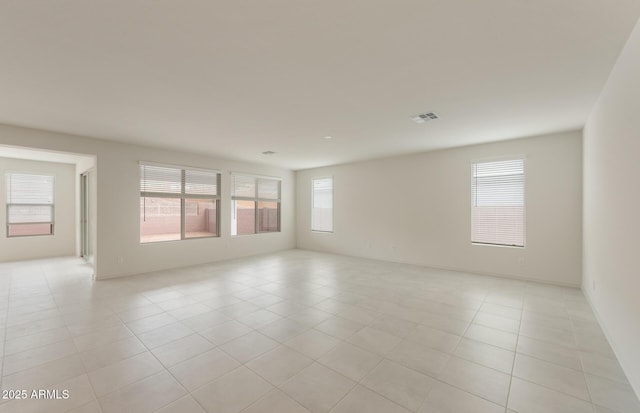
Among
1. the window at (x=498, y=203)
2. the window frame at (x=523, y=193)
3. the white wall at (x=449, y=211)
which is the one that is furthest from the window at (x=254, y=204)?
the window at (x=498, y=203)

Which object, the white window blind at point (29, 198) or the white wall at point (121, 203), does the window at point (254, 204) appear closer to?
the white wall at point (121, 203)

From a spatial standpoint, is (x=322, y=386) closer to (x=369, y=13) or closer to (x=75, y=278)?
(x=369, y=13)

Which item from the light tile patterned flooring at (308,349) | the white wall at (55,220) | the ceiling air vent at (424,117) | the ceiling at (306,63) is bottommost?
the light tile patterned flooring at (308,349)

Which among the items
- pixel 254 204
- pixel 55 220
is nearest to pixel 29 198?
pixel 55 220

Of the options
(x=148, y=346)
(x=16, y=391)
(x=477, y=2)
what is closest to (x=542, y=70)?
(x=477, y=2)

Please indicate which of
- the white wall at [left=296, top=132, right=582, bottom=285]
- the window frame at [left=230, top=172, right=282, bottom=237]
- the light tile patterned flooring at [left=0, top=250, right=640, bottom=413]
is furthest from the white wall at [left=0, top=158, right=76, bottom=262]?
the white wall at [left=296, top=132, right=582, bottom=285]

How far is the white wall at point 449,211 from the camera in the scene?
179 inches

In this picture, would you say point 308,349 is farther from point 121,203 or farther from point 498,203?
point 121,203

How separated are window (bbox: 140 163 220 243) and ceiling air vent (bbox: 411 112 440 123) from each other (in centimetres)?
490

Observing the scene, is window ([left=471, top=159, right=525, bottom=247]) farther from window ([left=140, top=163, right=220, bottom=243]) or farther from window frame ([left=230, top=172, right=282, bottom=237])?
window ([left=140, top=163, right=220, bottom=243])

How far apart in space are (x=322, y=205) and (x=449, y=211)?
365cm

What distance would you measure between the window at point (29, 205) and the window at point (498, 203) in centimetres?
1028

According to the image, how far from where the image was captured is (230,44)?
2119 mm

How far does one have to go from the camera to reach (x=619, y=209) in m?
2.38
